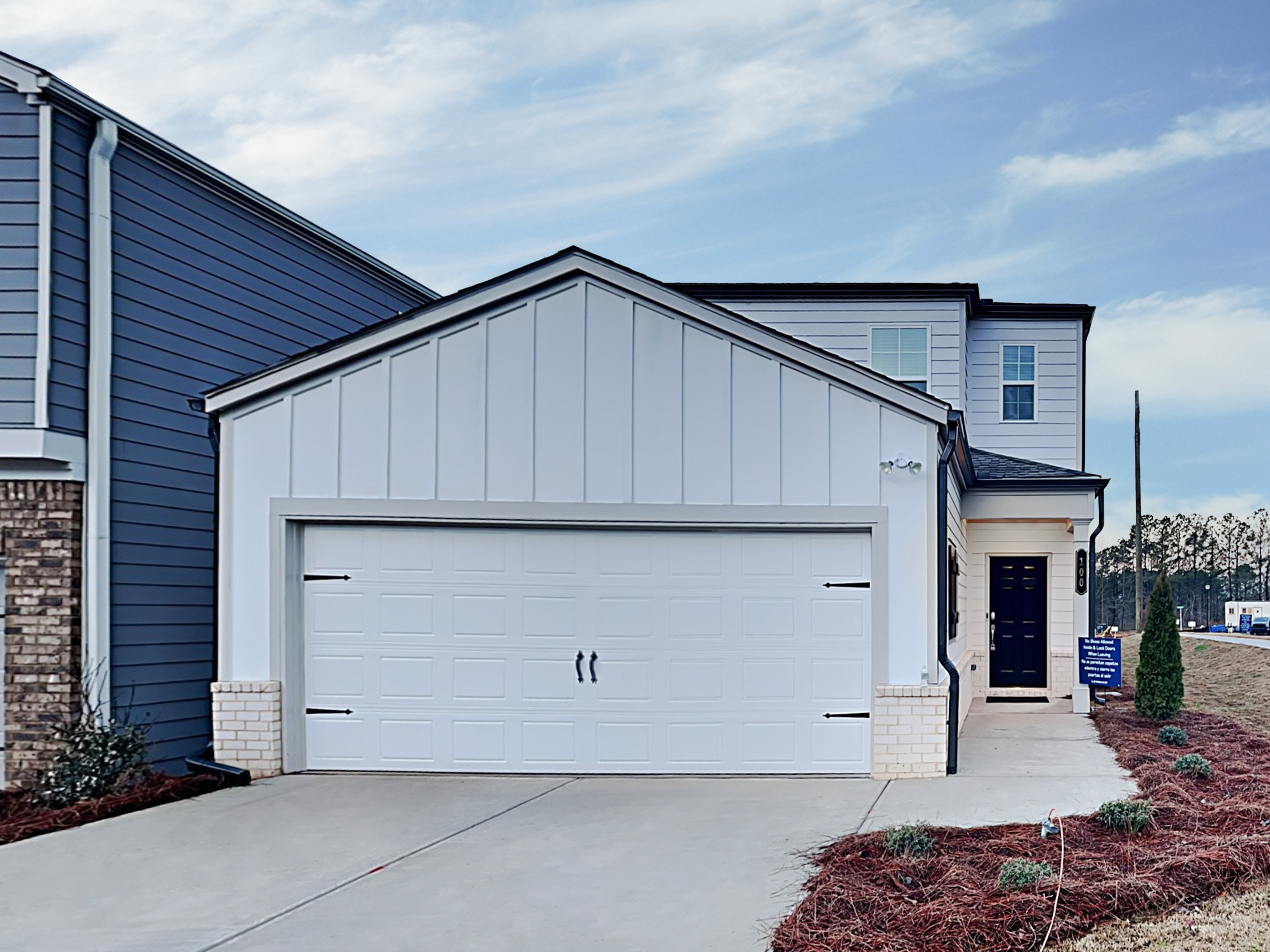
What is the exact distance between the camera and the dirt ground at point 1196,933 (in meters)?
5.44

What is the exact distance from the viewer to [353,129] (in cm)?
1688

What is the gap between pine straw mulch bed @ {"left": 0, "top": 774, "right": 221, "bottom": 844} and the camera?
8.77 metres

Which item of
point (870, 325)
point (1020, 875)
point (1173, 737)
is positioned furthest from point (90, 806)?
point (870, 325)

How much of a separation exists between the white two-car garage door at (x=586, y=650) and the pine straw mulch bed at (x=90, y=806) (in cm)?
115

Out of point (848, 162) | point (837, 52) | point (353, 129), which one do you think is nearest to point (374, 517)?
point (353, 129)

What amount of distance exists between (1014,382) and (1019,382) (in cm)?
8

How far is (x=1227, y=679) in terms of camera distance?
21.2 meters

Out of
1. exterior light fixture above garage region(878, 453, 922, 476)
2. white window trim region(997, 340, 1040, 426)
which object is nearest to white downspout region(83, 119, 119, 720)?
exterior light fixture above garage region(878, 453, 922, 476)

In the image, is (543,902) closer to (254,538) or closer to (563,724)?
(563,724)

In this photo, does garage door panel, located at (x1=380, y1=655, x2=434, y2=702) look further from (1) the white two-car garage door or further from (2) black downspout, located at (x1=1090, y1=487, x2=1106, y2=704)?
(2) black downspout, located at (x1=1090, y1=487, x2=1106, y2=704)

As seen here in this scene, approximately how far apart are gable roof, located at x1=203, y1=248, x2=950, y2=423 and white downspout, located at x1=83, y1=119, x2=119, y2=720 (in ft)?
3.54

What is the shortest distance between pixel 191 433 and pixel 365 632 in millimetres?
3378

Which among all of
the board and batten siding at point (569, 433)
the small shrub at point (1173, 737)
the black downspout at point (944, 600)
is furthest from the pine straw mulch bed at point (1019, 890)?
the small shrub at point (1173, 737)

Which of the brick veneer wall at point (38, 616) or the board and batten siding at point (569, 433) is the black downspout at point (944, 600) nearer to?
the board and batten siding at point (569, 433)
